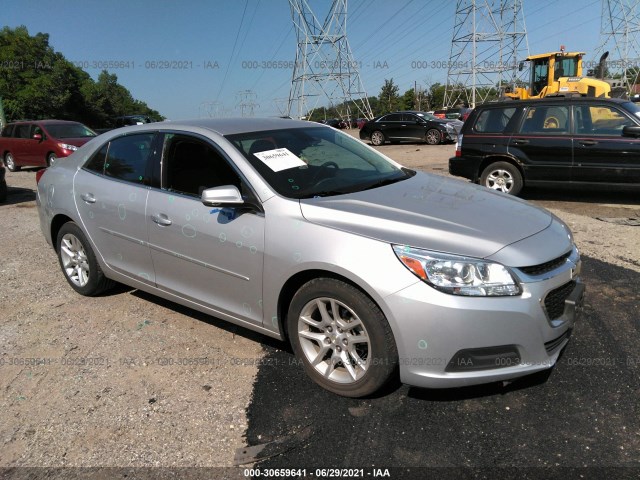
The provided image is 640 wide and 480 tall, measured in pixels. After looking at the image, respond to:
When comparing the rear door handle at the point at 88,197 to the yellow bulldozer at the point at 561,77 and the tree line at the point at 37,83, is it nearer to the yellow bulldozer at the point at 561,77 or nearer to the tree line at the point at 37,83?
the yellow bulldozer at the point at 561,77

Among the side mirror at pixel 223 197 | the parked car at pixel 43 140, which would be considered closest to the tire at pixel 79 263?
the side mirror at pixel 223 197

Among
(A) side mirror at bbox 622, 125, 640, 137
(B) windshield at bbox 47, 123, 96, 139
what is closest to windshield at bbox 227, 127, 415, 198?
(A) side mirror at bbox 622, 125, 640, 137

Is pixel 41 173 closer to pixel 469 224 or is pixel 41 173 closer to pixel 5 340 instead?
pixel 5 340

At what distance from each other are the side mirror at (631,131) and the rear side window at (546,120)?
784 millimetres

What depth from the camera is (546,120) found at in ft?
25.9

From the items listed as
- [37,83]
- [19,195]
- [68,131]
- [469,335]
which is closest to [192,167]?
[469,335]

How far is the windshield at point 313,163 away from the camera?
129 inches

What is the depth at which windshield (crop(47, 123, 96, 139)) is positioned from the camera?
45.4 ft

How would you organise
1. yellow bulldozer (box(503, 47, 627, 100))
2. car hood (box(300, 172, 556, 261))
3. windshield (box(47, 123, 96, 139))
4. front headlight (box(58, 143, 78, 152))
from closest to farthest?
car hood (box(300, 172, 556, 261)) → front headlight (box(58, 143, 78, 152)) → windshield (box(47, 123, 96, 139)) → yellow bulldozer (box(503, 47, 627, 100))

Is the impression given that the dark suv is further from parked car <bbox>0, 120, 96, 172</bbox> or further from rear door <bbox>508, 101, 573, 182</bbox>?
parked car <bbox>0, 120, 96, 172</bbox>

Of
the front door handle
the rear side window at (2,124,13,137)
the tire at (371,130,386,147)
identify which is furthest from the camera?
the tire at (371,130,386,147)

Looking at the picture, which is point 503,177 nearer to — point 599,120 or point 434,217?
point 599,120

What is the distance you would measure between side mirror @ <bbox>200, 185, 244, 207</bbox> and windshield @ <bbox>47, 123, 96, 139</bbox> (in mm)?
12682

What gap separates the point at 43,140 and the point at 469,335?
14.5 meters
